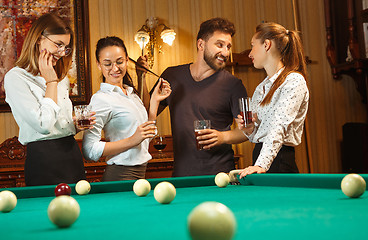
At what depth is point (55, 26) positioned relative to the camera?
2621 millimetres

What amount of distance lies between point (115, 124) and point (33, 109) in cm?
59

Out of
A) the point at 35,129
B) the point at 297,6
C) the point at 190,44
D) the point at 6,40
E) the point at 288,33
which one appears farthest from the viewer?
the point at 297,6

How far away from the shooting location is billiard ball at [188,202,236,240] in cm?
73

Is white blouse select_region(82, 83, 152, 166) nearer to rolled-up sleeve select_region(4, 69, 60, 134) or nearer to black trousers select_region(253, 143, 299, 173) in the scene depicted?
Result: rolled-up sleeve select_region(4, 69, 60, 134)

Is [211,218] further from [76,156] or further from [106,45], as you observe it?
[106,45]

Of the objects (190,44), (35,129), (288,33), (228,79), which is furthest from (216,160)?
(190,44)

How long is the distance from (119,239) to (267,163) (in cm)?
163

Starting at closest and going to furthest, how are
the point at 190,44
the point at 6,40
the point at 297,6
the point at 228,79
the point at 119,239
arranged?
the point at 119,239 → the point at 228,79 → the point at 6,40 → the point at 190,44 → the point at 297,6

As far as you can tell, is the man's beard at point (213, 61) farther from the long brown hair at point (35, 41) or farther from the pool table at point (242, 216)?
the pool table at point (242, 216)

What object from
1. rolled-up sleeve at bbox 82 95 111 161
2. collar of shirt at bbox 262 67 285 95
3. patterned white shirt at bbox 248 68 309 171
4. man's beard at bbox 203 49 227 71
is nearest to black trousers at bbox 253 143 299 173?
patterned white shirt at bbox 248 68 309 171

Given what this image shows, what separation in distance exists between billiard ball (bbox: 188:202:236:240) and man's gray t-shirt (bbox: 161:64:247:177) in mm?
2341

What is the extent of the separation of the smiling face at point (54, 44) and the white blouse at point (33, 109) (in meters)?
0.17

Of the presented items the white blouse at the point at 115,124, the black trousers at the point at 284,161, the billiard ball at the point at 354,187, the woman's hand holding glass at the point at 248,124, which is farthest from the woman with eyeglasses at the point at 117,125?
the billiard ball at the point at 354,187

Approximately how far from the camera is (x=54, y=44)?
8.52 feet
